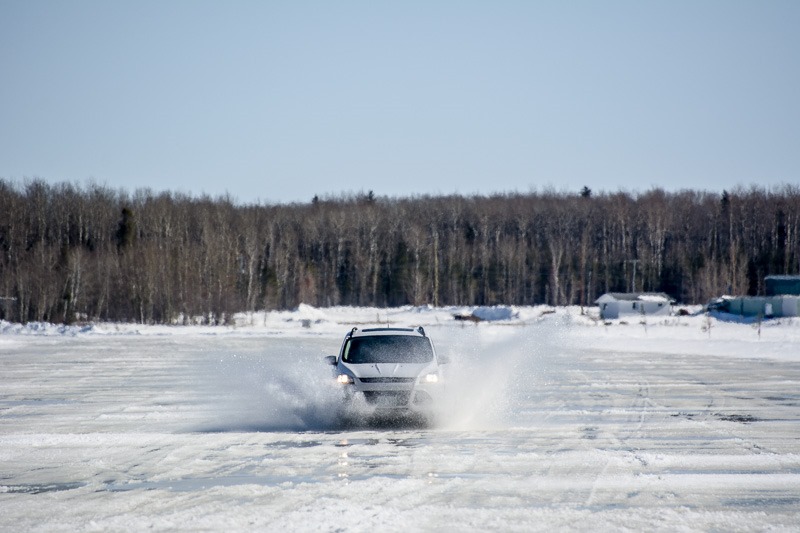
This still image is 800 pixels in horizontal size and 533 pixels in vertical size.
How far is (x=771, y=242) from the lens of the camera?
125938mm

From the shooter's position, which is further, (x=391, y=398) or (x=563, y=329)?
(x=563, y=329)

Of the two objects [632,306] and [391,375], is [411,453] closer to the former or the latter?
[391,375]

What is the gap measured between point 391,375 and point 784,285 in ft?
303

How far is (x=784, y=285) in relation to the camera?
97.7 meters

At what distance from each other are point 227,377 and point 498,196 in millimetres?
132465

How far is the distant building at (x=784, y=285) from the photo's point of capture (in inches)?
3792

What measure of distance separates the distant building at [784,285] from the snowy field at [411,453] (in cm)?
7494

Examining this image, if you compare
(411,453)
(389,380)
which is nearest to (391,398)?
(389,380)

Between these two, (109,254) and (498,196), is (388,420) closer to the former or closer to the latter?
(109,254)

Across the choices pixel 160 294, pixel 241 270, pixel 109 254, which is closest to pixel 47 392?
pixel 160 294

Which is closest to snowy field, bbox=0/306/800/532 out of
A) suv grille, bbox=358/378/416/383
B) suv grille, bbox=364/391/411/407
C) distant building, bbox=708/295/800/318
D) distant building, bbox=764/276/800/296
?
suv grille, bbox=364/391/411/407

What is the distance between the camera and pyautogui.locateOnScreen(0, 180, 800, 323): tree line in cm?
11469

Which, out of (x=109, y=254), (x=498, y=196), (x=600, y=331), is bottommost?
(x=600, y=331)

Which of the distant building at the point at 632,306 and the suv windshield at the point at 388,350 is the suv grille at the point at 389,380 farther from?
the distant building at the point at 632,306
